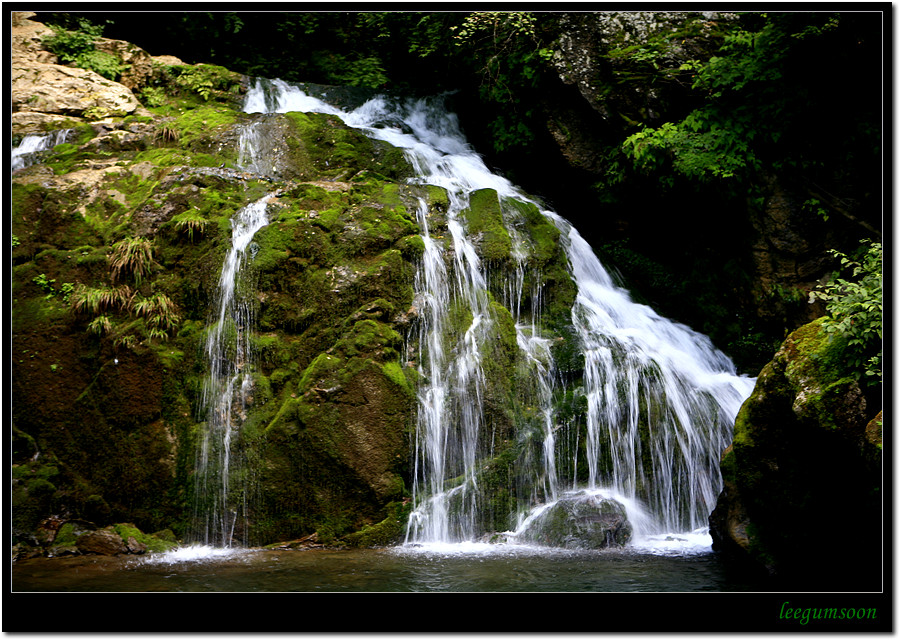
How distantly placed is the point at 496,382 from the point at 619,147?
539cm

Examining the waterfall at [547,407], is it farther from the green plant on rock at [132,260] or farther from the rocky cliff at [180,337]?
the green plant on rock at [132,260]

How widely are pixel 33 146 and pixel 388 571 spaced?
318 inches

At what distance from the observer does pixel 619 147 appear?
10836 millimetres

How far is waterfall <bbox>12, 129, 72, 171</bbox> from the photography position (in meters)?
9.05

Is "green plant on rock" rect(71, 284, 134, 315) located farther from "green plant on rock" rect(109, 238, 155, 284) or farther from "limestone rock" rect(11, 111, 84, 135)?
"limestone rock" rect(11, 111, 84, 135)

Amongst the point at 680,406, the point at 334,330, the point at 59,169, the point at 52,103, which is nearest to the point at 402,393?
the point at 334,330

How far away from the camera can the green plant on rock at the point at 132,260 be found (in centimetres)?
772

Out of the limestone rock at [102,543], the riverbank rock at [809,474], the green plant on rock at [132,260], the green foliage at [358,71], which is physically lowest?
the limestone rock at [102,543]

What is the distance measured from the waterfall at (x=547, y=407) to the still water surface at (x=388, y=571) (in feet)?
2.81

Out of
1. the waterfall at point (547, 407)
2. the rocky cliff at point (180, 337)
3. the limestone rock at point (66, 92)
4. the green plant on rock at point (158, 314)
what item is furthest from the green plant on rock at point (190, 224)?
the limestone rock at point (66, 92)

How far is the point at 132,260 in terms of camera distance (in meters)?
7.74

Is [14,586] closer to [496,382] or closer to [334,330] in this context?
[334,330]

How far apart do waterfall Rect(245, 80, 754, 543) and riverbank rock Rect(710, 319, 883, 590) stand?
1.50 meters

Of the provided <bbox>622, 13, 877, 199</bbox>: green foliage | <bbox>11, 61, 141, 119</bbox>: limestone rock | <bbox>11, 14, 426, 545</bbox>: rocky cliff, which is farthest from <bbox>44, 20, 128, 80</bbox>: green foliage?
<bbox>622, 13, 877, 199</bbox>: green foliage
